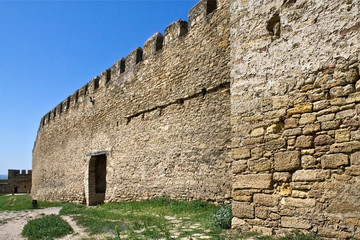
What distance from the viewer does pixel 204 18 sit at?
6.86 m

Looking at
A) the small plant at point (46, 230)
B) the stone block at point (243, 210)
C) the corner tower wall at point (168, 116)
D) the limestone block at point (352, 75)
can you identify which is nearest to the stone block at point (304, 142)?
the limestone block at point (352, 75)

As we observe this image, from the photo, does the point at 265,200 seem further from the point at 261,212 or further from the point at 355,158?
the point at 355,158

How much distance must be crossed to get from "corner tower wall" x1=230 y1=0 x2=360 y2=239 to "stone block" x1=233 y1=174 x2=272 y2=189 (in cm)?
1

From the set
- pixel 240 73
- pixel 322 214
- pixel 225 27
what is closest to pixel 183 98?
pixel 225 27

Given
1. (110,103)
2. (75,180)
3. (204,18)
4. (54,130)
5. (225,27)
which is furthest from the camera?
(54,130)

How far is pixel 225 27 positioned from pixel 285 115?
294cm

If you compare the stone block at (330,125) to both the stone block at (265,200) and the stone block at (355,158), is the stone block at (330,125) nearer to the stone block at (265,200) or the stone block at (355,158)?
the stone block at (355,158)

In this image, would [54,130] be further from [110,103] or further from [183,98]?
[183,98]

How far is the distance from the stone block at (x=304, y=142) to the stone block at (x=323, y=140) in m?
0.05

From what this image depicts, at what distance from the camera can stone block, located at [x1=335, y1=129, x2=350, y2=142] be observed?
3456mm

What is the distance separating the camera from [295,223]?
12.2 ft

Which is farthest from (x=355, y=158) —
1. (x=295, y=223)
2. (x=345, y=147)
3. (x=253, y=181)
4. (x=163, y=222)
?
(x=163, y=222)

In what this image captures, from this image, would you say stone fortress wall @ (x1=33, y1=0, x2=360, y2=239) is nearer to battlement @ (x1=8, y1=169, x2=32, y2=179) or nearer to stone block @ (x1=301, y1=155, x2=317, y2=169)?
stone block @ (x1=301, y1=155, x2=317, y2=169)

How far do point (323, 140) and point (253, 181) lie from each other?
3.42ft
